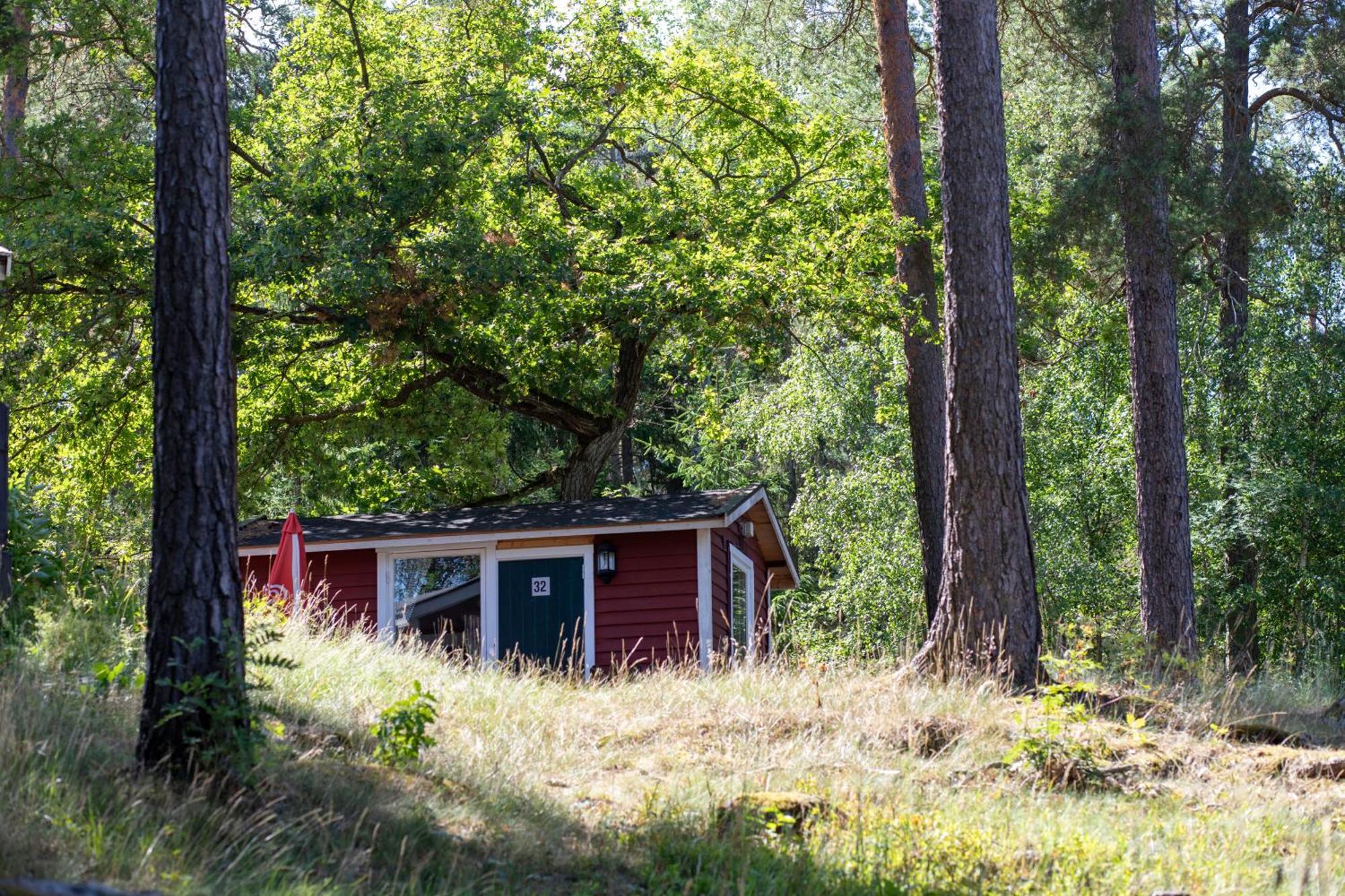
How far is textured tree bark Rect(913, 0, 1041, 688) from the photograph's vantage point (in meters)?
9.89

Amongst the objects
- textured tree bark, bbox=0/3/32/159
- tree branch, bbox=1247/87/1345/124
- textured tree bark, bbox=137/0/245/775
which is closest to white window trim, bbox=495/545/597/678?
textured tree bark, bbox=0/3/32/159

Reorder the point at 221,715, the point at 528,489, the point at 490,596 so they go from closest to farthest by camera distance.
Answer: the point at 221,715 → the point at 490,596 → the point at 528,489

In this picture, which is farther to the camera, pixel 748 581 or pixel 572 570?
pixel 748 581

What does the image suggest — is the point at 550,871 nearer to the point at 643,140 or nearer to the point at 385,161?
the point at 385,161

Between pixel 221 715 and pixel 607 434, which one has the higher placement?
Answer: pixel 607 434

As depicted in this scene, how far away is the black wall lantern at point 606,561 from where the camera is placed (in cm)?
1625

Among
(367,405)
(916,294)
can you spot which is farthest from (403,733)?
(367,405)

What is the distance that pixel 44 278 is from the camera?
16438 mm

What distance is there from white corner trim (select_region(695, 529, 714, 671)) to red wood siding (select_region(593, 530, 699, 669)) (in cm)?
7

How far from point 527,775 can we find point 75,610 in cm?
329

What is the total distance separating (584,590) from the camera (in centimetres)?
1650

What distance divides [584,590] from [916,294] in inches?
224

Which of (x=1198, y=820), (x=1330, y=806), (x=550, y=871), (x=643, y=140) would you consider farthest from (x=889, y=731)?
Result: (x=643, y=140)

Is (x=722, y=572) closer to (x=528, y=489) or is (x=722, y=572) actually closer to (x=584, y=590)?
(x=584, y=590)
